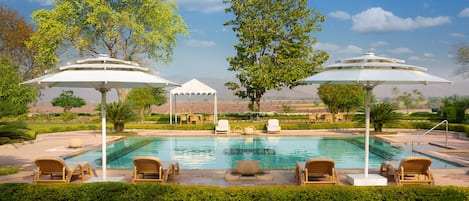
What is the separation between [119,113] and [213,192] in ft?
44.2

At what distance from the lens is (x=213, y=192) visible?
5.87 meters

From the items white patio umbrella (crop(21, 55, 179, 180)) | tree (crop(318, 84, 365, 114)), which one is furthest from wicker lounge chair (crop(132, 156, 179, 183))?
tree (crop(318, 84, 365, 114))

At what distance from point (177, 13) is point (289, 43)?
985cm

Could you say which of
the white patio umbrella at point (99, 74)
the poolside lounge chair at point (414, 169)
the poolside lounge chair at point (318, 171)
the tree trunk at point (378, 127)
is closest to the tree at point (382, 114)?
the tree trunk at point (378, 127)

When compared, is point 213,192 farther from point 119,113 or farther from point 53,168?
point 119,113

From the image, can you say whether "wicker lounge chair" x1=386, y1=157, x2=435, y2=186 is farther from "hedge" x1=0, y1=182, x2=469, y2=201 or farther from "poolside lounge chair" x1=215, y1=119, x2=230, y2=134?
"poolside lounge chair" x1=215, y1=119, x2=230, y2=134

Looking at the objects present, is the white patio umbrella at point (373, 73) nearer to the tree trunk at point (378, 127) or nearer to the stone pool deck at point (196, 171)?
the stone pool deck at point (196, 171)

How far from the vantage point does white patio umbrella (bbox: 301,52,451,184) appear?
6.45 metres

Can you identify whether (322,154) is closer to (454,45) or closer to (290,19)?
(290,19)

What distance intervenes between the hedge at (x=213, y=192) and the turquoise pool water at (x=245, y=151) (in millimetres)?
4644

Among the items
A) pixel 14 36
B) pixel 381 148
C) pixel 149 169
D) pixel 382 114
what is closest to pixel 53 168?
pixel 149 169

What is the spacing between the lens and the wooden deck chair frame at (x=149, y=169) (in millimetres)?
7227

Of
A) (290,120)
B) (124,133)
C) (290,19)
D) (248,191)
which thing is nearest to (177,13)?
(290,19)

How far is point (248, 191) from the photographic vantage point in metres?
5.84
